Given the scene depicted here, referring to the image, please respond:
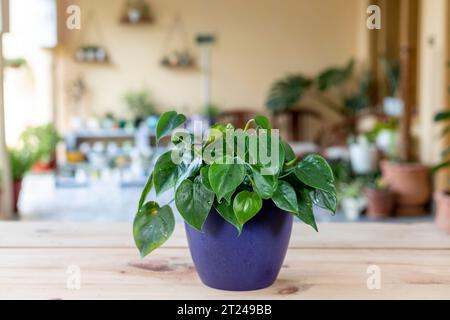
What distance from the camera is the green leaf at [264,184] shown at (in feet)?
3.58

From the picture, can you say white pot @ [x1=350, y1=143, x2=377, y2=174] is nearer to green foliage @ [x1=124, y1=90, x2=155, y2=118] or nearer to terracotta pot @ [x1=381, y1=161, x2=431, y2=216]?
terracotta pot @ [x1=381, y1=161, x2=431, y2=216]

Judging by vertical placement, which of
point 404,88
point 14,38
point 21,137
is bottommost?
→ point 21,137

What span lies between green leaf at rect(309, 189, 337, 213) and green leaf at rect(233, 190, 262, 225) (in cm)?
12

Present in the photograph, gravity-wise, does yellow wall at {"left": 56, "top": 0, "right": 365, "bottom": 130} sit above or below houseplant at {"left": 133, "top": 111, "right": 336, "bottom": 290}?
above

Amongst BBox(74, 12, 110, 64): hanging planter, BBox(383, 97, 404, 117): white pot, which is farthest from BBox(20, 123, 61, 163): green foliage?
BBox(383, 97, 404, 117): white pot

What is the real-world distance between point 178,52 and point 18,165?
342 cm

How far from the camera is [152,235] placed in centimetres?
115

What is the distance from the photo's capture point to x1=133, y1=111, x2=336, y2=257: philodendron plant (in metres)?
1.09

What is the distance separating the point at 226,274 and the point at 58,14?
6671mm

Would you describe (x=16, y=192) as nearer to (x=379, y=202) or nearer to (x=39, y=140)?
(x=39, y=140)

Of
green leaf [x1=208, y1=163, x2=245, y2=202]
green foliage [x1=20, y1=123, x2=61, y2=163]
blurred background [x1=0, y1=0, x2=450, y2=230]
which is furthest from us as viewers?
blurred background [x1=0, y1=0, x2=450, y2=230]

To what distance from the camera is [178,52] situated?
8.36 meters

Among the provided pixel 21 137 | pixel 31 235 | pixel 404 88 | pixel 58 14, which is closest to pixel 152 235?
pixel 31 235

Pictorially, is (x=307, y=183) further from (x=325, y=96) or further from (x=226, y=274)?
(x=325, y=96)
